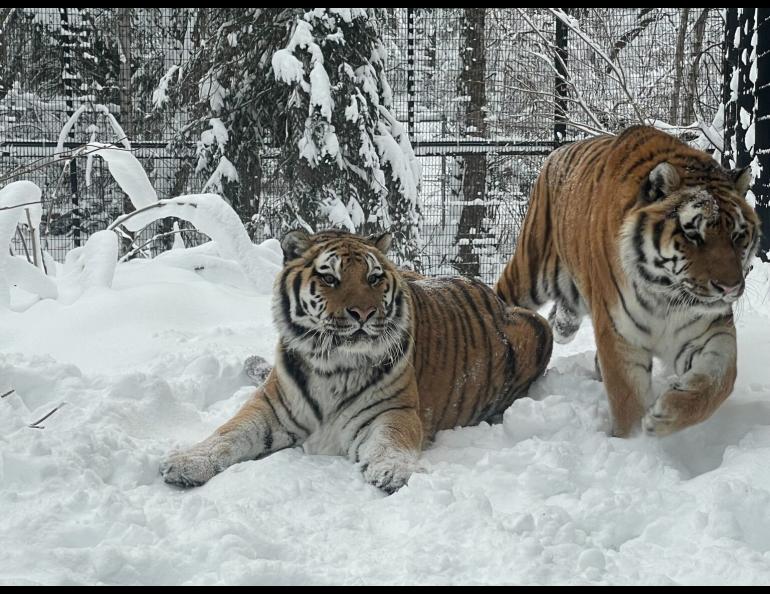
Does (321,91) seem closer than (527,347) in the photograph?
No

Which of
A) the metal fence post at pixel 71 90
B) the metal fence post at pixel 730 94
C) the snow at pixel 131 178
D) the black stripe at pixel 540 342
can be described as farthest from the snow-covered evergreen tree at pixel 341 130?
the black stripe at pixel 540 342

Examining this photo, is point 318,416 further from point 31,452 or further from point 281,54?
point 281,54

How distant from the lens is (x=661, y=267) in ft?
8.71

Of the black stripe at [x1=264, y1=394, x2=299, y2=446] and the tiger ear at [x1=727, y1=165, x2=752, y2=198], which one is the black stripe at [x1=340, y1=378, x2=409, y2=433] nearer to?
the black stripe at [x1=264, y1=394, x2=299, y2=446]

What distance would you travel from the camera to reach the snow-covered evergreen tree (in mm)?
6328

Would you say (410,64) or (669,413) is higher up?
(410,64)

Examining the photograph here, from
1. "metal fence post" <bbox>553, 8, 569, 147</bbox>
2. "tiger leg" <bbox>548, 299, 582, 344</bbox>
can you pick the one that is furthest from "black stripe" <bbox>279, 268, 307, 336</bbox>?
"metal fence post" <bbox>553, 8, 569, 147</bbox>

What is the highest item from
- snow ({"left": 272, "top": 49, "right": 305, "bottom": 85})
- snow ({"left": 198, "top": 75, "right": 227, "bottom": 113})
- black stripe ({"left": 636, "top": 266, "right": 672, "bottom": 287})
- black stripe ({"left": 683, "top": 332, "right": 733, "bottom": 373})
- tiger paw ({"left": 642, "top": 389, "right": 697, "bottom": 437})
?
snow ({"left": 272, "top": 49, "right": 305, "bottom": 85})

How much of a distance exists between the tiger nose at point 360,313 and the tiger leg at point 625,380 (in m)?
0.80

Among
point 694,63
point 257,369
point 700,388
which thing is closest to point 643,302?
point 700,388

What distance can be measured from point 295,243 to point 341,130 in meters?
3.69

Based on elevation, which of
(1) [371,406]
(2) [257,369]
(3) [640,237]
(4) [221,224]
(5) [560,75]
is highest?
(5) [560,75]

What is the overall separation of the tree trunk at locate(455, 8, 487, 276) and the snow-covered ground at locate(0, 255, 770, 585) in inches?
152

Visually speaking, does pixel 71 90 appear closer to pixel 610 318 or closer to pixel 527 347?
pixel 527 347
